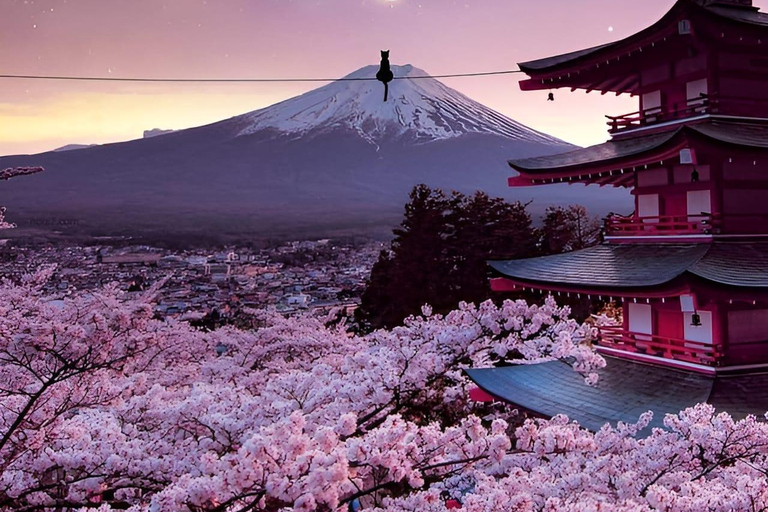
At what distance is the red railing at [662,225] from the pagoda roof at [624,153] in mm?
771

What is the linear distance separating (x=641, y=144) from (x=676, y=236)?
4.73 ft

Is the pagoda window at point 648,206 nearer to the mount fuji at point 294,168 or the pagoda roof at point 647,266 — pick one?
the pagoda roof at point 647,266

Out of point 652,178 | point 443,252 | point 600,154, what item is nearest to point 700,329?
point 652,178

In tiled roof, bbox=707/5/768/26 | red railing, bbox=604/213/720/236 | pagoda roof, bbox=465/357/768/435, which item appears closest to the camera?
pagoda roof, bbox=465/357/768/435

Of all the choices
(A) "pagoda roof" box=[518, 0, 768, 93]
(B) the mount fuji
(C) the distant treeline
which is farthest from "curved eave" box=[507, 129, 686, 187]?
(B) the mount fuji

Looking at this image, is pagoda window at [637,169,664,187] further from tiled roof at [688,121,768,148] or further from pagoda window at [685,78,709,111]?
pagoda window at [685,78,709,111]

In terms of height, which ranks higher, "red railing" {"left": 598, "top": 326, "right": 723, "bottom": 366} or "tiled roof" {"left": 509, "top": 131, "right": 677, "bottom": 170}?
"tiled roof" {"left": 509, "top": 131, "right": 677, "bottom": 170}

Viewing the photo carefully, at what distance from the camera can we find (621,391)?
8219 mm

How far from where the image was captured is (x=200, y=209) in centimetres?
5800

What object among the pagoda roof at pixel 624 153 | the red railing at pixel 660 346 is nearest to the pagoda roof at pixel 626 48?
the pagoda roof at pixel 624 153

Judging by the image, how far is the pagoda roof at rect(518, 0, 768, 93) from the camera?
791 centimetres

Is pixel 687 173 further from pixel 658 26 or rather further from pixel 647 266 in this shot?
pixel 658 26

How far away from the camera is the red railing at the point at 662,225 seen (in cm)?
827

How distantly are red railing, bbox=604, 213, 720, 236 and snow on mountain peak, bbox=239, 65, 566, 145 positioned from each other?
235ft
